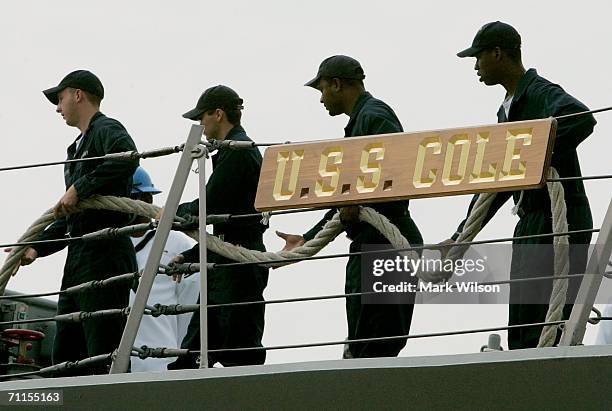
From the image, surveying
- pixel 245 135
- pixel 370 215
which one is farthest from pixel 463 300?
pixel 245 135

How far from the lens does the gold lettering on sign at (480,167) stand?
545 centimetres

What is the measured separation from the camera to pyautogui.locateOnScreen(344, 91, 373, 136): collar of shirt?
6273 mm

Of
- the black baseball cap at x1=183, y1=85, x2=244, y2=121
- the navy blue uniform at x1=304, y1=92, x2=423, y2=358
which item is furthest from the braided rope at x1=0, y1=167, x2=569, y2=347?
the black baseball cap at x1=183, y1=85, x2=244, y2=121

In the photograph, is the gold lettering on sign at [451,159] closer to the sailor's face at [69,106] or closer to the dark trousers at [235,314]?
the dark trousers at [235,314]

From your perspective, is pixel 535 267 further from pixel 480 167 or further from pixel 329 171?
pixel 329 171

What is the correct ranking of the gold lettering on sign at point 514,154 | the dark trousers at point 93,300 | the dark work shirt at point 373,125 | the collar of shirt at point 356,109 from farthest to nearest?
the dark trousers at point 93,300 → the collar of shirt at point 356,109 → the dark work shirt at point 373,125 → the gold lettering on sign at point 514,154

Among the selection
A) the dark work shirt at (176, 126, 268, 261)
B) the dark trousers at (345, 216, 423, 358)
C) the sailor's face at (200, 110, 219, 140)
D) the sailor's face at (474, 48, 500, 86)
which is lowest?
the dark trousers at (345, 216, 423, 358)

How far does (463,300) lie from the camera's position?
5.84m

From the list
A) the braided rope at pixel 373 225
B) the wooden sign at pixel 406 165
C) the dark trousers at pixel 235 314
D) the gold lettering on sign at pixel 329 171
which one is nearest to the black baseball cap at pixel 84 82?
the braided rope at pixel 373 225

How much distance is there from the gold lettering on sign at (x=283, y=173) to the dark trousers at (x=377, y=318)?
44 cm

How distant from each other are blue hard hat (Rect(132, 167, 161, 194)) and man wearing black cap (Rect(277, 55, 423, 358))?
129 cm

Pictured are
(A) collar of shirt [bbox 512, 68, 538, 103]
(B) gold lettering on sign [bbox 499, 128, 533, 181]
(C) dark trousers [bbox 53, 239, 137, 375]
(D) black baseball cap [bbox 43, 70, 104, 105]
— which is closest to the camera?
(B) gold lettering on sign [bbox 499, 128, 533, 181]

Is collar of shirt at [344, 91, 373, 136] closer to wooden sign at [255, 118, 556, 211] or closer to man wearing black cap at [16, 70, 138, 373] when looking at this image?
wooden sign at [255, 118, 556, 211]

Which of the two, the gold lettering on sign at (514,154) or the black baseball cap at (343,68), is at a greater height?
A: the black baseball cap at (343,68)
